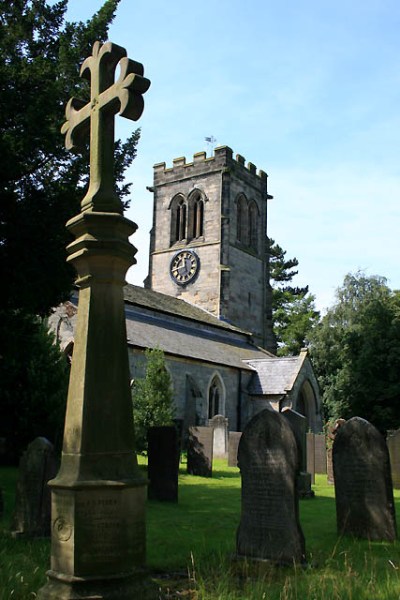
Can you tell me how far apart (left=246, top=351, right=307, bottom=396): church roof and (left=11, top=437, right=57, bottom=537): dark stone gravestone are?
71.0 feet

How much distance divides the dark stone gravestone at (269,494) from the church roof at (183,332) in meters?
16.1

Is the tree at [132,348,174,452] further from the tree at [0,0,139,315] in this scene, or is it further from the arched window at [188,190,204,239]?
the arched window at [188,190,204,239]

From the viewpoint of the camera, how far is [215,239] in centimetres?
3872

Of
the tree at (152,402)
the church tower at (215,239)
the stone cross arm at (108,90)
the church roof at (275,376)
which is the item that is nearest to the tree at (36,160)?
the stone cross arm at (108,90)

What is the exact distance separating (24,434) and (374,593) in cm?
1241

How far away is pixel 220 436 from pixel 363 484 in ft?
50.5

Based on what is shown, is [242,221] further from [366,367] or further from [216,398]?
[216,398]

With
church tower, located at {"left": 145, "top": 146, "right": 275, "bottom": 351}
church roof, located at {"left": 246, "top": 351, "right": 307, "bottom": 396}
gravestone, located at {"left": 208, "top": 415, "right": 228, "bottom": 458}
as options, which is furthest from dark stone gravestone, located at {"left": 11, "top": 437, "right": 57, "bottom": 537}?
church tower, located at {"left": 145, "top": 146, "right": 275, "bottom": 351}

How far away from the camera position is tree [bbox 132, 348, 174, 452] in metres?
17.3

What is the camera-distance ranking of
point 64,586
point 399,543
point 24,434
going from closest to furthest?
point 64,586 < point 399,543 < point 24,434

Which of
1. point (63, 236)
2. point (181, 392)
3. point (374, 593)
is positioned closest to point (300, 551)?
point (374, 593)

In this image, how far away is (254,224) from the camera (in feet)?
139

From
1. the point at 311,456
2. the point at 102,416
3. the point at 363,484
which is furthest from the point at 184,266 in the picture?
the point at 102,416

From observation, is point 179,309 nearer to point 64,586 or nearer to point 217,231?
point 217,231
